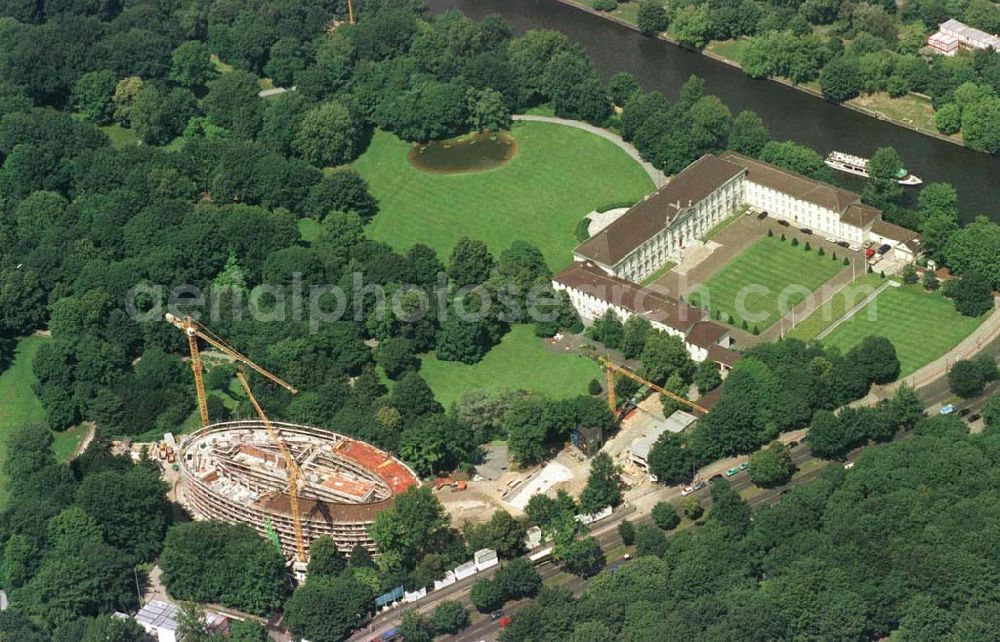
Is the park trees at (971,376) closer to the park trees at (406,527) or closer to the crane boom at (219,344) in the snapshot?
the park trees at (406,527)

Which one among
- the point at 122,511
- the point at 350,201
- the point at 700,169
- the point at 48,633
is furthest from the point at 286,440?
the point at 700,169

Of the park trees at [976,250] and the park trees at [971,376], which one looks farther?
the park trees at [976,250]

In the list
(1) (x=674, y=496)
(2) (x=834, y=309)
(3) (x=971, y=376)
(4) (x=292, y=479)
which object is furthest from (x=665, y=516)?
(2) (x=834, y=309)

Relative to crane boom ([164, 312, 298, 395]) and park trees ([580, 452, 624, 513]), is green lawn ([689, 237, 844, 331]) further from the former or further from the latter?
crane boom ([164, 312, 298, 395])

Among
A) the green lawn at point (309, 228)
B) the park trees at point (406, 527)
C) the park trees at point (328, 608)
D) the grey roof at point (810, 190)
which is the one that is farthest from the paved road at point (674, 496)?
the green lawn at point (309, 228)

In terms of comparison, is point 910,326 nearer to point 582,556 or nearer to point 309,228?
point 582,556
